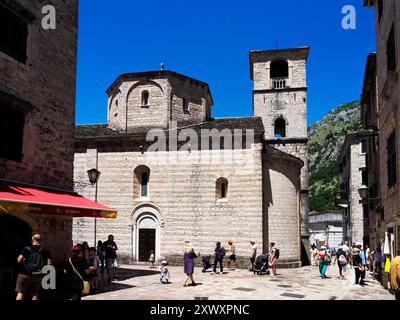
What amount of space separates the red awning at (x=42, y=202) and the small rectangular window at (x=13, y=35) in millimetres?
3900

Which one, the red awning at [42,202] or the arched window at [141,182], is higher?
the arched window at [141,182]

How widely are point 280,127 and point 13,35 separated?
1017 inches

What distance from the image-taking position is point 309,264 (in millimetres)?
26078

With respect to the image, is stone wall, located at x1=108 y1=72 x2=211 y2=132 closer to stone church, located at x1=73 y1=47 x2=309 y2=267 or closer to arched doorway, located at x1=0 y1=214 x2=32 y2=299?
stone church, located at x1=73 y1=47 x2=309 y2=267

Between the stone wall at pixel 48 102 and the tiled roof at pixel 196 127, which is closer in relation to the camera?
the stone wall at pixel 48 102

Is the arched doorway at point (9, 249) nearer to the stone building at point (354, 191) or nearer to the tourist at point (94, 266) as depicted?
the tourist at point (94, 266)

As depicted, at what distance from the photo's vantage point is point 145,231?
23.3 metres

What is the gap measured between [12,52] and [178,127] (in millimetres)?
15038

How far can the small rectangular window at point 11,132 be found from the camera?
36.8 feet

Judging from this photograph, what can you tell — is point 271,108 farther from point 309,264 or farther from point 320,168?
point 320,168

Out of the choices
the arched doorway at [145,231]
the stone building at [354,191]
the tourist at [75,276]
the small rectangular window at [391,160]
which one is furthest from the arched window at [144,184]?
the stone building at [354,191]

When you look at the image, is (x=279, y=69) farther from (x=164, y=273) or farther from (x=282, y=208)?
(x=164, y=273)

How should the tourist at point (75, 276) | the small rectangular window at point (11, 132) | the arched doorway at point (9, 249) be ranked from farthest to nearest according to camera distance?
the small rectangular window at point (11, 132), the arched doorway at point (9, 249), the tourist at point (75, 276)

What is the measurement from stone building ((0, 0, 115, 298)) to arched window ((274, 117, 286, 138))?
73.1 ft
